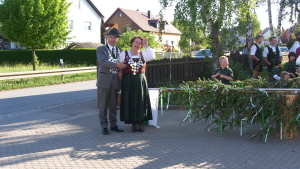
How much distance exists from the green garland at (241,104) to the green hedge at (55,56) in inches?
1048

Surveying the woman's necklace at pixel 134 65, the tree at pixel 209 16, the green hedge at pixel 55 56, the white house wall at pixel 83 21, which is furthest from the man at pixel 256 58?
the white house wall at pixel 83 21

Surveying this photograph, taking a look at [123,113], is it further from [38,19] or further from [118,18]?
[118,18]

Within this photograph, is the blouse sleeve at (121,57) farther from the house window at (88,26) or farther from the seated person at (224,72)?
the house window at (88,26)

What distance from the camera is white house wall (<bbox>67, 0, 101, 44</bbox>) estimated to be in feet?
156

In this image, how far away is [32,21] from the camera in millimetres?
23312

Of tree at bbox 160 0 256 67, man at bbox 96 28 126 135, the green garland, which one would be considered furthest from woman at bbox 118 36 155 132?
tree at bbox 160 0 256 67

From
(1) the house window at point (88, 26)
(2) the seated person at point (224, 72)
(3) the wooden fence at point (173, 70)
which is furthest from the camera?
(1) the house window at point (88, 26)

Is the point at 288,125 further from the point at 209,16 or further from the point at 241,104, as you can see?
the point at 209,16

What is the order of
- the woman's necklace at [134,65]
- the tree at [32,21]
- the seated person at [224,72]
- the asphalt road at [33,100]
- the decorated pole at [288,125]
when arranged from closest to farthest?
the decorated pole at [288,125]
the woman's necklace at [134,65]
the seated person at [224,72]
the asphalt road at [33,100]
the tree at [32,21]

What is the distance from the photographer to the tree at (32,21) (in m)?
23.2

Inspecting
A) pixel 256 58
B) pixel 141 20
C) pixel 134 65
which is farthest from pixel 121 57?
pixel 141 20

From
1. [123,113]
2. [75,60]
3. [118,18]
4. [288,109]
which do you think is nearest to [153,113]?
[123,113]

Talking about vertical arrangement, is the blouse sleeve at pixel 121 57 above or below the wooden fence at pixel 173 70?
above

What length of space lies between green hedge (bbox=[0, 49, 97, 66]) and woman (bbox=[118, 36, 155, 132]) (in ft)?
85.7
